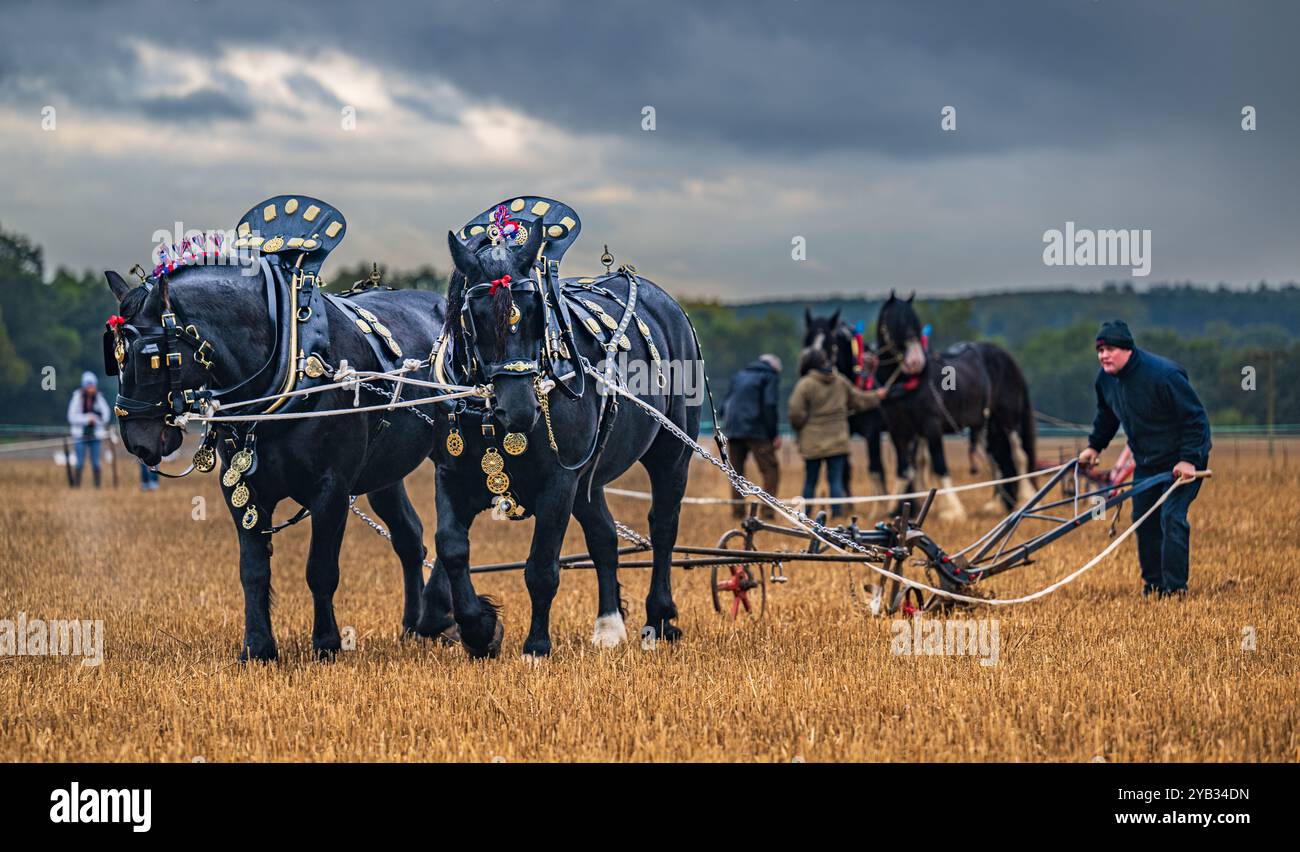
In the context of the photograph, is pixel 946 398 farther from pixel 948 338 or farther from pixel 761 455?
pixel 948 338

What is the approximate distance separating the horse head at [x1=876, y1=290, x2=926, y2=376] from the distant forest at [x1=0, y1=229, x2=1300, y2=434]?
14.6 m

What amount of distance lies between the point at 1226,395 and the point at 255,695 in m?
55.2

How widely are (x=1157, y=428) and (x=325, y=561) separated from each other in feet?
18.8

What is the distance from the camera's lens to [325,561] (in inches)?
324

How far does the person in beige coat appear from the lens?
17609 mm

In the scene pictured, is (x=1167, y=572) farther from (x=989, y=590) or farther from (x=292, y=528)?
(x=292, y=528)

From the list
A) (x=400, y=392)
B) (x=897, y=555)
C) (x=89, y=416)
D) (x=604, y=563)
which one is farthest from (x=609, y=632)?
(x=89, y=416)

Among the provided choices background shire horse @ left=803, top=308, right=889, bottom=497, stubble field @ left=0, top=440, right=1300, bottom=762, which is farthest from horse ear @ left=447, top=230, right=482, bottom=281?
background shire horse @ left=803, top=308, right=889, bottom=497

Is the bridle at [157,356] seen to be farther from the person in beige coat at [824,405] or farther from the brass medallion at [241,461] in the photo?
the person in beige coat at [824,405]

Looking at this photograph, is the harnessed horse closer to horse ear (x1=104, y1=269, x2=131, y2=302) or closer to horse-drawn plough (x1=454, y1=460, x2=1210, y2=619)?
horse ear (x1=104, y1=269, x2=131, y2=302)

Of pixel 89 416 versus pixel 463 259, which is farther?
pixel 89 416

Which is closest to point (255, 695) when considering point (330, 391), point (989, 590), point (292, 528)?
point (330, 391)

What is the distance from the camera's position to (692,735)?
6.34 m

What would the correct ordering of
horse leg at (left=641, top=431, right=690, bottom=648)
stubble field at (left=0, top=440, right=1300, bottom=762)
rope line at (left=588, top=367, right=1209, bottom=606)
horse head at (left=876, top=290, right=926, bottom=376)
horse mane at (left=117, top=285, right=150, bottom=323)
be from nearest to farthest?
stubble field at (left=0, top=440, right=1300, bottom=762)
horse mane at (left=117, top=285, right=150, bottom=323)
rope line at (left=588, top=367, right=1209, bottom=606)
horse leg at (left=641, top=431, right=690, bottom=648)
horse head at (left=876, top=290, right=926, bottom=376)
